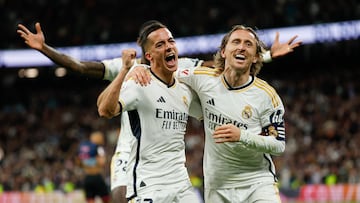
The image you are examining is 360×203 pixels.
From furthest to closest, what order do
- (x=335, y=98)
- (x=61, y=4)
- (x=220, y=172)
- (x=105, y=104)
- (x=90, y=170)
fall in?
(x=61, y=4)
(x=335, y=98)
(x=90, y=170)
(x=220, y=172)
(x=105, y=104)

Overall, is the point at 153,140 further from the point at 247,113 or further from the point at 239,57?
the point at 239,57

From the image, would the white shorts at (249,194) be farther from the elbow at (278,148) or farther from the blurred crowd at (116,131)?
the blurred crowd at (116,131)

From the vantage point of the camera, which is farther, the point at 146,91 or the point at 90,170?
the point at 90,170

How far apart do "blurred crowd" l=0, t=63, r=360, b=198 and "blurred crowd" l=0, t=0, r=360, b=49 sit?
2.51m

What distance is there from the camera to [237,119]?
662 centimetres

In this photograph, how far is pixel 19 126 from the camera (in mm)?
29844

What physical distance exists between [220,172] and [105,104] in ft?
5.06

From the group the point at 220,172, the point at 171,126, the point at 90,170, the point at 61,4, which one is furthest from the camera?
the point at 61,4

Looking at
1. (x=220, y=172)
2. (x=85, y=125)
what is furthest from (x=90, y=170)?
(x=85, y=125)

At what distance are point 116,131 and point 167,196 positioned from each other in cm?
2021

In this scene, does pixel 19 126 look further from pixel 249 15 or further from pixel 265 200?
pixel 265 200

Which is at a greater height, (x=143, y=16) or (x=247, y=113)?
Answer: (x=143, y=16)

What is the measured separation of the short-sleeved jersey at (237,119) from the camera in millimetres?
6617

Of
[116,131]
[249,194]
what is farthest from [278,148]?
[116,131]
